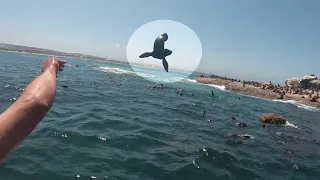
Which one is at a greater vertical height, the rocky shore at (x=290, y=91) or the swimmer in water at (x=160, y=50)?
the swimmer in water at (x=160, y=50)

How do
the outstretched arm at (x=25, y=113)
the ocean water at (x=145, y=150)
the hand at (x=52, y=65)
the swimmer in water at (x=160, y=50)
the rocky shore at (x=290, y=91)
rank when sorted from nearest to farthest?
the outstretched arm at (x=25, y=113), the hand at (x=52, y=65), the swimmer in water at (x=160, y=50), the ocean water at (x=145, y=150), the rocky shore at (x=290, y=91)

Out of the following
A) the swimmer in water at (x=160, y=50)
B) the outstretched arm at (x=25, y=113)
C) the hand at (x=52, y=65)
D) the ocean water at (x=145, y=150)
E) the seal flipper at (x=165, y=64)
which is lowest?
the ocean water at (x=145, y=150)

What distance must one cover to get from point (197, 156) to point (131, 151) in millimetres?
3352

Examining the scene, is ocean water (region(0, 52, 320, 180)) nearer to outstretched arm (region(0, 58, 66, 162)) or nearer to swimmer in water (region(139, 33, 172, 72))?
swimmer in water (region(139, 33, 172, 72))

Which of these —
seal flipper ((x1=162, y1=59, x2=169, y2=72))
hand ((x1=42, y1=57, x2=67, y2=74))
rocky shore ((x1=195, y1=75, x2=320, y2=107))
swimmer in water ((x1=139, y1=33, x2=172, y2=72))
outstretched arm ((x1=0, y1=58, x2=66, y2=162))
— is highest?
swimmer in water ((x1=139, y1=33, x2=172, y2=72))

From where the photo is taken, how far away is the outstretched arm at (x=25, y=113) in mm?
1700

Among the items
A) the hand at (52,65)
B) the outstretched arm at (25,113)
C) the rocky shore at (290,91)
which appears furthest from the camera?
the rocky shore at (290,91)

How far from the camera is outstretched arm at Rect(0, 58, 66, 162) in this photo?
1700 millimetres

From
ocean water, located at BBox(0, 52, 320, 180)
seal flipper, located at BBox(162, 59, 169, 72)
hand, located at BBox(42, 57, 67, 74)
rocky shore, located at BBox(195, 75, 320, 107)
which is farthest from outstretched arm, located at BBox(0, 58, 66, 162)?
rocky shore, located at BBox(195, 75, 320, 107)

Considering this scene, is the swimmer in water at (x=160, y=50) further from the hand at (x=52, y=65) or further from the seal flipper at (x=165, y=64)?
the hand at (x=52, y=65)

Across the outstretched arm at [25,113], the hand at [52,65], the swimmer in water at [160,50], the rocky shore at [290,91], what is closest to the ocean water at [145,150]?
the swimmer in water at [160,50]

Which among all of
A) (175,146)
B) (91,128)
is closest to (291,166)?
(175,146)

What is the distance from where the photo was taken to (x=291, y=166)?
15086 millimetres

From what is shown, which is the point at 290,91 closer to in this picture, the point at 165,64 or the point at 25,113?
the point at 165,64
